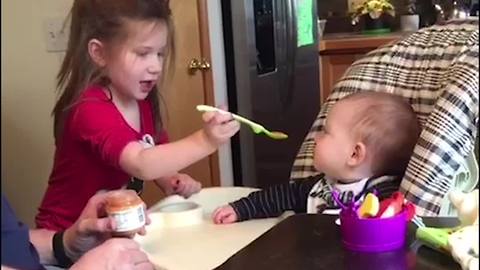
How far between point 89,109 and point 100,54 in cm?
19

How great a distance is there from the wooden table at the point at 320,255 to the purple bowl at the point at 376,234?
0.04 ft

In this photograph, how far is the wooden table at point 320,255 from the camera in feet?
3.07

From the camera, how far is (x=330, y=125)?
4.73 feet

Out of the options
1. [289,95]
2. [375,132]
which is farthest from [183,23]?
[375,132]

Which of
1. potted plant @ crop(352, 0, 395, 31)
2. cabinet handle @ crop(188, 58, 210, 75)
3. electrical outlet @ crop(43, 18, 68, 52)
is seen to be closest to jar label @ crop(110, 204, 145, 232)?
electrical outlet @ crop(43, 18, 68, 52)

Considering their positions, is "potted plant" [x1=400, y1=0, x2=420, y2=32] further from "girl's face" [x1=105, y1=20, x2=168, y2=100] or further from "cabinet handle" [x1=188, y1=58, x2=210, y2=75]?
"girl's face" [x1=105, y1=20, x2=168, y2=100]

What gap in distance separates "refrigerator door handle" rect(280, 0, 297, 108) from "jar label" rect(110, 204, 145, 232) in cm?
217

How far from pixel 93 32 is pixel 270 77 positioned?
1586 millimetres

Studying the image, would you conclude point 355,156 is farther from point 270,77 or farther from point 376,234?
point 270,77

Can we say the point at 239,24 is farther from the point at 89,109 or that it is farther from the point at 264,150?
the point at 89,109

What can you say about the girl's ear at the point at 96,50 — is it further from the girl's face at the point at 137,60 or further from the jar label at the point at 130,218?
the jar label at the point at 130,218

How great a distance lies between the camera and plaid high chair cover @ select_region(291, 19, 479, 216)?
4.13ft

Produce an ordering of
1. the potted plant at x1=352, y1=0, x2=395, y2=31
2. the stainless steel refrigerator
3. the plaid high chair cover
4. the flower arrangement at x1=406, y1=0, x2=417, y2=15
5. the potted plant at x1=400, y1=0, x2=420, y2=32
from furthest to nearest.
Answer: the flower arrangement at x1=406, y1=0, x2=417, y2=15, the potted plant at x1=352, y1=0, x2=395, y2=31, the potted plant at x1=400, y1=0, x2=420, y2=32, the stainless steel refrigerator, the plaid high chair cover

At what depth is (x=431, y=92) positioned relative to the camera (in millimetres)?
1441
